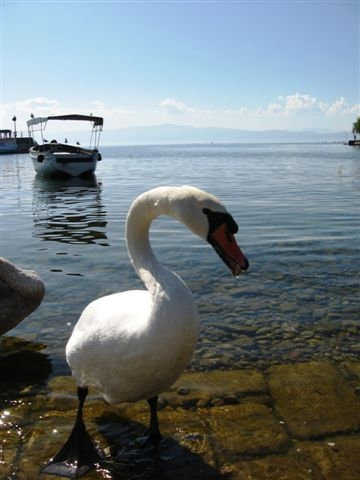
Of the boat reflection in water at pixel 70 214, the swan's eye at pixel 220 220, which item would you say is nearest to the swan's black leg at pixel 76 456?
the swan's eye at pixel 220 220

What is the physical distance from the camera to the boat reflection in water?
12875 millimetres

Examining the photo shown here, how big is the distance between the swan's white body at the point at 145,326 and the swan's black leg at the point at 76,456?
37 centimetres

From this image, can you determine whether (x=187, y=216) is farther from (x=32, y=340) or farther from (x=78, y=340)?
(x=32, y=340)

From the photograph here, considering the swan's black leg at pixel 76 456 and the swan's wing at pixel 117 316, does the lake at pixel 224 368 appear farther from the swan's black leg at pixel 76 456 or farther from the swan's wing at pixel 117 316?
the swan's wing at pixel 117 316

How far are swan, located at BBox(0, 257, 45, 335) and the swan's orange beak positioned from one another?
3.49 meters

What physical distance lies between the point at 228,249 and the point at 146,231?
0.83 m

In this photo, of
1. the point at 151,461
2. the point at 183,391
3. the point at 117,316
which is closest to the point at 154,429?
the point at 151,461

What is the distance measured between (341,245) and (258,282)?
3353 millimetres

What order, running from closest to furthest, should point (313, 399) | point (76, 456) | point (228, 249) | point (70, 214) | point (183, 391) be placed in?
point (228, 249) → point (76, 456) → point (313, 399) → point (183, 391) → point (70, 214)

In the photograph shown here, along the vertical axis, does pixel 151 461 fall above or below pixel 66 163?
below

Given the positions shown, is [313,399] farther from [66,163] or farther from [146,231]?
[66,163]

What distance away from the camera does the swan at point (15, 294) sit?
5688 millimetres

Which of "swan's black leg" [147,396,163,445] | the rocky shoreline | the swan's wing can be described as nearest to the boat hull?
the rocky shoreline

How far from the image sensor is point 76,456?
11.9 feet
